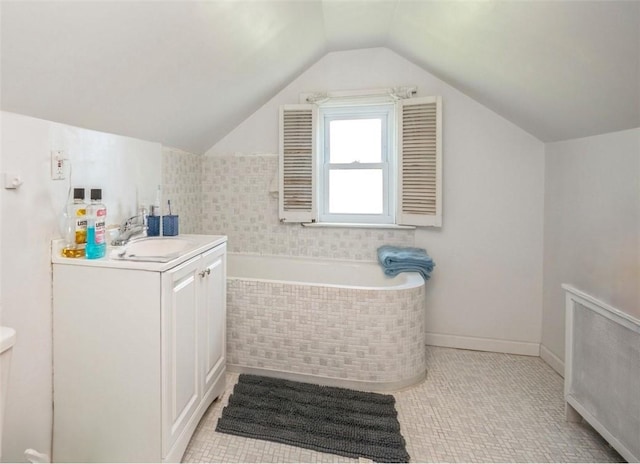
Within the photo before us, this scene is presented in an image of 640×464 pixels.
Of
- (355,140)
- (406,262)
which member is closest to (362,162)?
(355,140)

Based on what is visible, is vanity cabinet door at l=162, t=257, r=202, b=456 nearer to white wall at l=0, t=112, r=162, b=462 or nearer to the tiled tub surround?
white wall at l=0, t=112, r=162, b=462

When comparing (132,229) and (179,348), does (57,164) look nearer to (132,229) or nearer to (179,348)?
(132,229)

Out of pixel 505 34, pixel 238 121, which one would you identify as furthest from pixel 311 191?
pixel 505 34

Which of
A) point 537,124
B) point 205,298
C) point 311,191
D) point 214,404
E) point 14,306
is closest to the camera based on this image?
point 14,306

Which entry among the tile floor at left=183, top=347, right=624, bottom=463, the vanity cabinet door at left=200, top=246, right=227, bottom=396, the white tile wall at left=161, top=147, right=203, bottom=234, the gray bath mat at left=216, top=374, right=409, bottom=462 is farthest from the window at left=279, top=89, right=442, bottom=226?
the gray bath mat at left=216, top=374, right=409, bottom=462

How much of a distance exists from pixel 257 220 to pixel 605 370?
242 centimetres

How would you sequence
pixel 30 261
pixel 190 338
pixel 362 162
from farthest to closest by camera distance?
pixel 362 162
pixel 190 338
pixel 30 261

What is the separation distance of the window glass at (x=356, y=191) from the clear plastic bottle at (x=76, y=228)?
→ 1871mm

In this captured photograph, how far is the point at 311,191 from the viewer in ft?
8.87

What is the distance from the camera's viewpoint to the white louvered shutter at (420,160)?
8.11ft

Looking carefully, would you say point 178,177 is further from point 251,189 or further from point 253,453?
point 253,453

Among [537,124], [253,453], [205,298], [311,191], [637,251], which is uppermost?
[537,124]

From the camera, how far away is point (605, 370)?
1.44 metres

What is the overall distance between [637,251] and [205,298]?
82.9 inches
